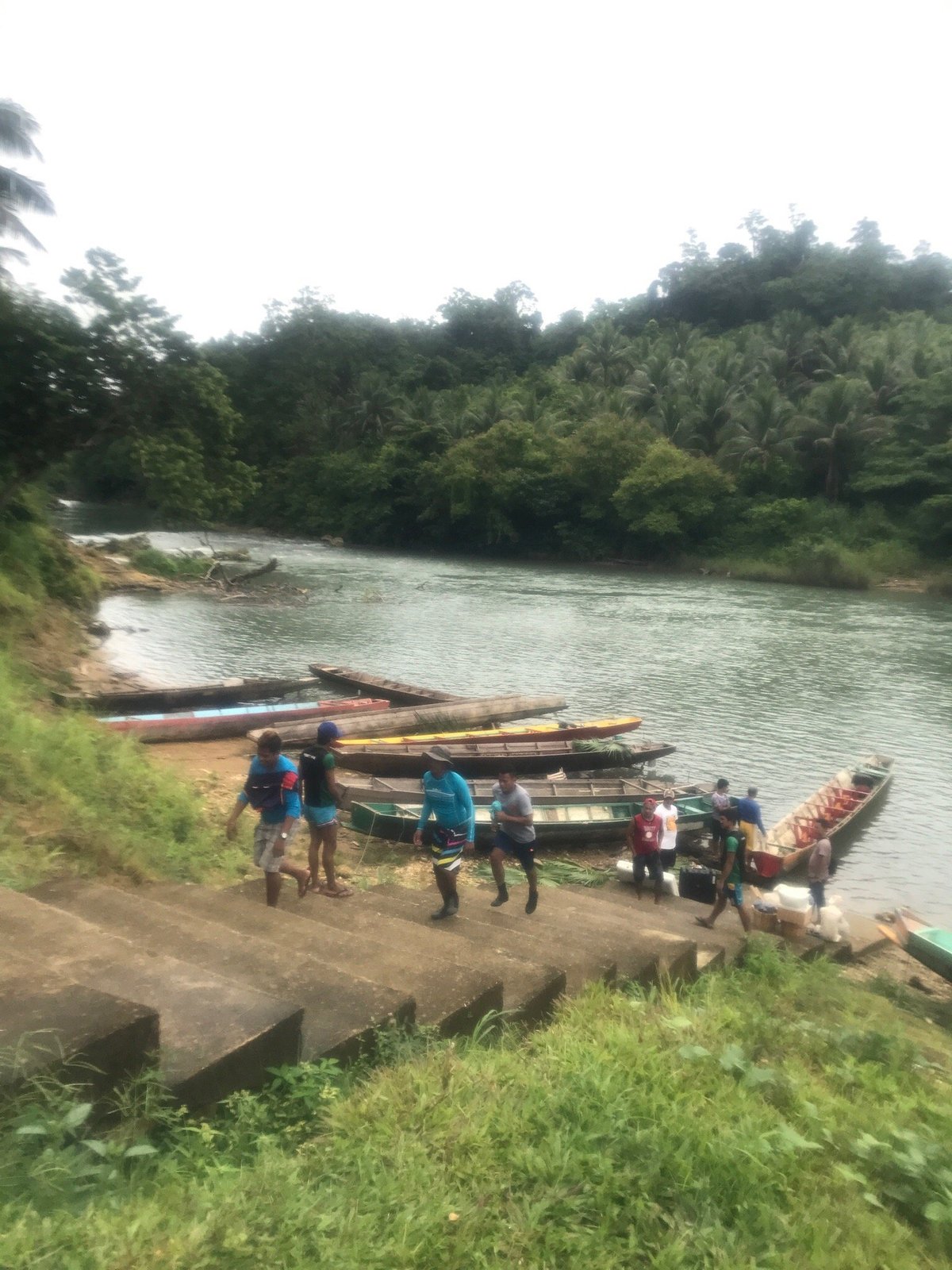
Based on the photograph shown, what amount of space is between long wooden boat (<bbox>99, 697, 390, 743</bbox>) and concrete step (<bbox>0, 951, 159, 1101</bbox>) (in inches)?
538

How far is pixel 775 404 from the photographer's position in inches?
2125

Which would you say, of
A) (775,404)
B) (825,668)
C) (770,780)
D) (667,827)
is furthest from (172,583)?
(775,404)

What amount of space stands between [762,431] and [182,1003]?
56634 mm

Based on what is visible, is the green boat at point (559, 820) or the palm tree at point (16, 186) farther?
the palm tree at point (16, 186)

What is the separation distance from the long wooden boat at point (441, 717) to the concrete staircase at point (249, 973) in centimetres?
1029

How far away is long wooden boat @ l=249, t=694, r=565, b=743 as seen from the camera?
59.7 ft

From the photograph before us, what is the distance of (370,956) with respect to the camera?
5.07 meters

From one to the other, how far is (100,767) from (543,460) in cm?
5375

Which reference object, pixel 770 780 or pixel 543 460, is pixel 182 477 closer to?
pixel 770 780

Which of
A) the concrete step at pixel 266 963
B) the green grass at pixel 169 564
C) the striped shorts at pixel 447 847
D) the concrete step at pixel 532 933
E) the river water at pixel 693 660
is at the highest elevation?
the concrete step at pixel 266 963

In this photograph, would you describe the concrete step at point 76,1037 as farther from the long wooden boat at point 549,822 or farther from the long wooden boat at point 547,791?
the long wooden boat at point 547,791

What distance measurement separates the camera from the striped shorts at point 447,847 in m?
7.09

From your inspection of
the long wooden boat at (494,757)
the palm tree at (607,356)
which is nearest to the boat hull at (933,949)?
the long wooden boat at (494,757)

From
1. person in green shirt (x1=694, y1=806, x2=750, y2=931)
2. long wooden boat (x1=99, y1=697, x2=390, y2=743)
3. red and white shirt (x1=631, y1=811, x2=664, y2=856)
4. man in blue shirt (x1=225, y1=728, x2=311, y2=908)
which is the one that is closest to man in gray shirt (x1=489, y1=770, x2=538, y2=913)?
man in blue shirt (x1=225, y1=728, x2=311, y2=908)
